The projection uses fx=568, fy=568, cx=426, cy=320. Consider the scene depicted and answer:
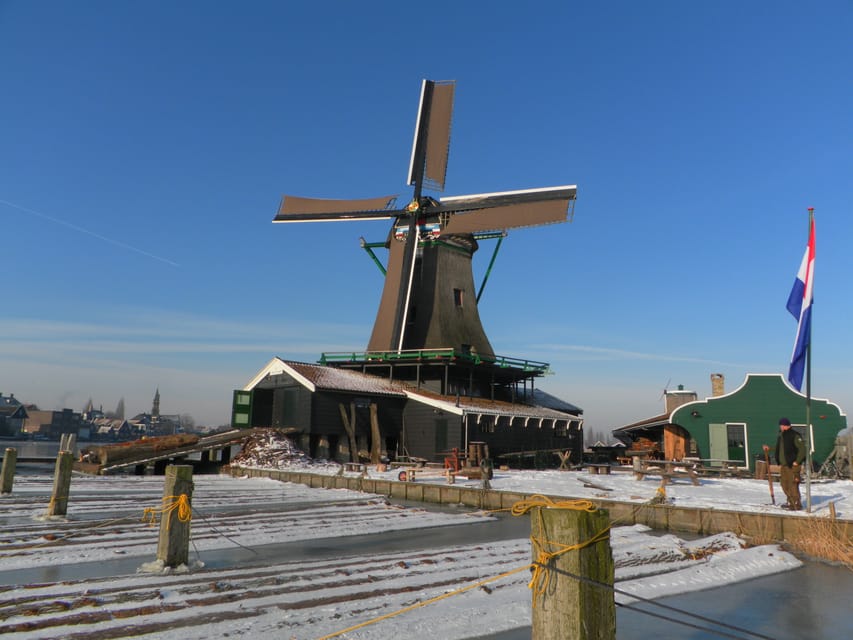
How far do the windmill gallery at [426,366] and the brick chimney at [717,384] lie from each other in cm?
769

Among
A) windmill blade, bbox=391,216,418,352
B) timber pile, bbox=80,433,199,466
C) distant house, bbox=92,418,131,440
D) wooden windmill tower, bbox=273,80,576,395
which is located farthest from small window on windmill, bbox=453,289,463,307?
distant house, bbox=92,418,131,440

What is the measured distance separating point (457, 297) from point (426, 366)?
17.1 ft

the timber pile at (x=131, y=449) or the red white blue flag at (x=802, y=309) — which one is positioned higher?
the red white blue flag at (x=802, y=309)

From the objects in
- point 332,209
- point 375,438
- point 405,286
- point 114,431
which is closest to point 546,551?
point 375,438

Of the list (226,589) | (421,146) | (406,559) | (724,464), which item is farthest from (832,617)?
(421,146)

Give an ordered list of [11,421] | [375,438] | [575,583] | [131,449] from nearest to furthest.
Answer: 1. [575,583]
2. [131,449]
3. [375,438]
4. [11,421]

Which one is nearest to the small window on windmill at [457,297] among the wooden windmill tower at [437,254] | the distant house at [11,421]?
the wooden windmill tower at [437,254]

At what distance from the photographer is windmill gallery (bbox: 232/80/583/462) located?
28.4 meters

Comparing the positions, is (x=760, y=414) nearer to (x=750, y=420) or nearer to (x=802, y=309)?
(x=750, y=420)

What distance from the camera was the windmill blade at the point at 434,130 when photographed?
36.8 metres

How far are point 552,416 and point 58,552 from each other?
89.8 ft

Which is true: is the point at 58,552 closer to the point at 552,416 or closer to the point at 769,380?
the point at 552,416

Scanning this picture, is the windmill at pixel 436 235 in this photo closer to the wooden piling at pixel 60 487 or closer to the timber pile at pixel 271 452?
the timber pile at pixel 271 452

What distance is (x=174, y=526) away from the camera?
23.4 ft
